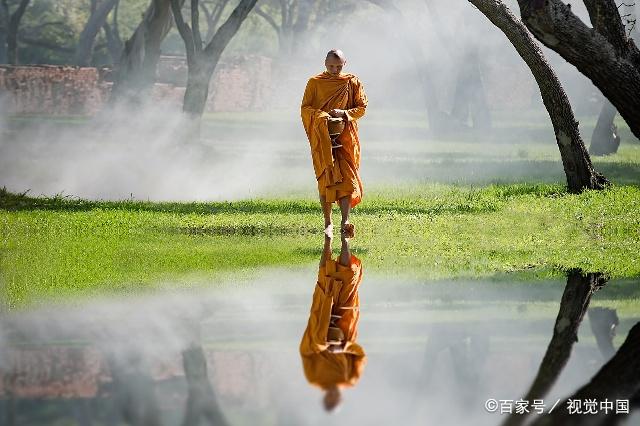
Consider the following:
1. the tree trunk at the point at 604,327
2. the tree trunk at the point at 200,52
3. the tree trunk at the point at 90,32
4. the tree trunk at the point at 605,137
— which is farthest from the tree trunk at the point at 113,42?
the tree trunk at the point at 604,327

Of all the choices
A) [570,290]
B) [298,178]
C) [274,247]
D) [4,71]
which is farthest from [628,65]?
[4,71]

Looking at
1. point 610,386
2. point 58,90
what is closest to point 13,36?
point 58,90

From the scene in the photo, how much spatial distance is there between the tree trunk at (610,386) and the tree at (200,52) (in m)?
18.2

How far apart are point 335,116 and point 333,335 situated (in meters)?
6.63

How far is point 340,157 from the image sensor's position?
1469cm

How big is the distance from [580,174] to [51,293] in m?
9.83

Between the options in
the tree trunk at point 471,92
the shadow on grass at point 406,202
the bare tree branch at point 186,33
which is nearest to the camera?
the shadow on grass at point 406,202

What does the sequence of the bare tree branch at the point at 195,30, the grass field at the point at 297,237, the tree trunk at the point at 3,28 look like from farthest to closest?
the tree trunk at the point at 3,28
the bare tree branch at the point at 195,30
the grass field at the point at 297,237

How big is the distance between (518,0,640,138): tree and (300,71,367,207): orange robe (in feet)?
6.71

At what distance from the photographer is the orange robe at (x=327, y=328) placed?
6.71 meters

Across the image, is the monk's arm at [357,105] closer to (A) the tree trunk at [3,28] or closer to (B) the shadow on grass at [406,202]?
(B) the shadow on grass at [406,202]

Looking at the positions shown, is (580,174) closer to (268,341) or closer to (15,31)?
(268,341)

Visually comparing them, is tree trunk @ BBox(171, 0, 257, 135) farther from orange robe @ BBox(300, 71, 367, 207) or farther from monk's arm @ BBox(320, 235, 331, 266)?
monk's arm @ BBox(320, 235, 331, 266)

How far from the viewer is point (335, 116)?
14.4 metres
